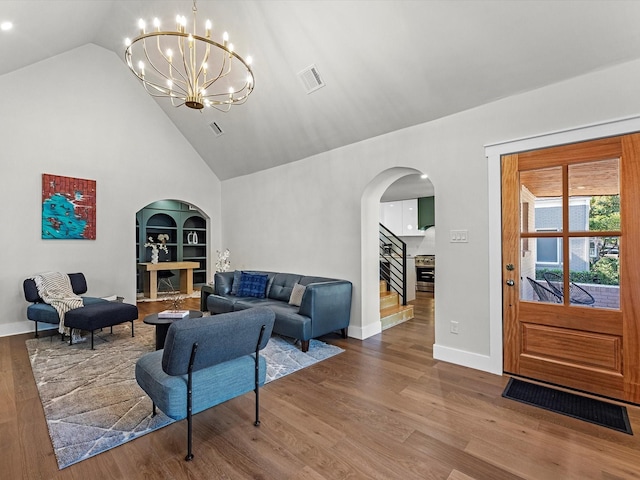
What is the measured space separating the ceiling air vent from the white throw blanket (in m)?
4.09

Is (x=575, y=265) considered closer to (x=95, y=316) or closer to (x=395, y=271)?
(x=395, y=271)

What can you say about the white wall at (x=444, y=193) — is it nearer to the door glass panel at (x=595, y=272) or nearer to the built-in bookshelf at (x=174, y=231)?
the door glass panel at (x=595, y=272)

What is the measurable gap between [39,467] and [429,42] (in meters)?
4.22

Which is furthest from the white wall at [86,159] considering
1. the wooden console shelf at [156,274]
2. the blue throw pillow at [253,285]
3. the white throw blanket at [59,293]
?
the blue throw pillow at [253,285]

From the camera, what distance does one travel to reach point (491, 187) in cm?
313

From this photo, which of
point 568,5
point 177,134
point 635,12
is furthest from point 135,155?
point 635,12

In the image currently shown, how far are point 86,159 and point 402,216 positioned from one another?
7354mm

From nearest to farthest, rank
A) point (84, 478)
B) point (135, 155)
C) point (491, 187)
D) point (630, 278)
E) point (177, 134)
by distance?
point (84, 478) → point (630, 278) → point (491, 187) → point (135, 155) → point (177, 134)

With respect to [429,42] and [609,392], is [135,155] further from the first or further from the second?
[609,392]

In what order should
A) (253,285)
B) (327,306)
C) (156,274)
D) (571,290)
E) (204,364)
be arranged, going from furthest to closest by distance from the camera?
(156,274), (253,285), (327,306), (571,290), (204,364)

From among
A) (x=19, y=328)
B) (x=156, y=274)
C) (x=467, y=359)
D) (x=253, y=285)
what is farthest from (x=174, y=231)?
(x=467, y=359)

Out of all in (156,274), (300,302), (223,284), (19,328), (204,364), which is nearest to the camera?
(204,364)

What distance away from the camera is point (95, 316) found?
12.6ft

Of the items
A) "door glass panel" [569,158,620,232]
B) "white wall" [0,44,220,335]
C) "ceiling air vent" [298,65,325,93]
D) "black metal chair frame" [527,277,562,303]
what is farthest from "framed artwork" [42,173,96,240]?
"door glass panel" [569,158,620,232]
